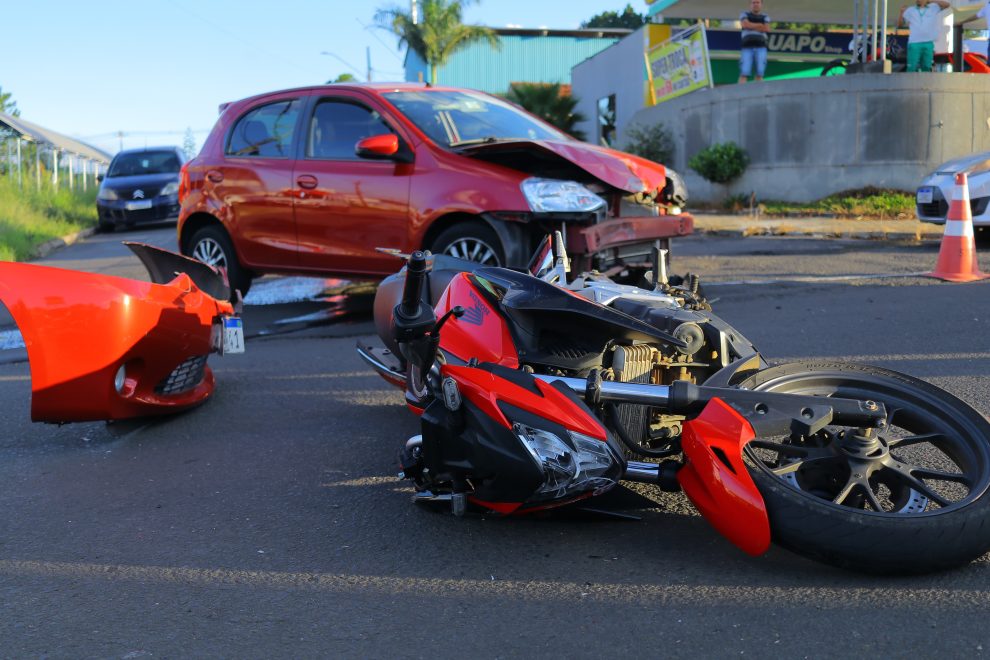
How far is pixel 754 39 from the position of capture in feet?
59.7

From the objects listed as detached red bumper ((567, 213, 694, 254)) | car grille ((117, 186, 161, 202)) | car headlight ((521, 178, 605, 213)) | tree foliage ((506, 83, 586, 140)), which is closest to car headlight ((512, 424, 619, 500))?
detached red bumper ((567, 213, 694, 254))

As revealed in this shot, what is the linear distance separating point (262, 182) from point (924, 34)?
13.2m

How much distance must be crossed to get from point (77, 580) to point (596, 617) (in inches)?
66.1

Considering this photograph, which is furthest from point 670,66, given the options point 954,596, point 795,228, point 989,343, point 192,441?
point 954,596

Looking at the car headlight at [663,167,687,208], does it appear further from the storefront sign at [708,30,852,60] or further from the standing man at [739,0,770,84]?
the storefront sign at [708,30,852,60]

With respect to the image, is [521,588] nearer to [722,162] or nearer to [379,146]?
[379,146]

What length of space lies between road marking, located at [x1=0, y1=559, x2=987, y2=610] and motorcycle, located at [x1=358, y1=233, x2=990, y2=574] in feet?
0.32

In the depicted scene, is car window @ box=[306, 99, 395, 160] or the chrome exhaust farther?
car window @ box=[306, 99, 395, 160]

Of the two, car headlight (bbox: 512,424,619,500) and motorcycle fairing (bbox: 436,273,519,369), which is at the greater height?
motorcycle fairing (bbox: 436,273,519,369)

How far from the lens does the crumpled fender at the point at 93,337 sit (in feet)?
14.0

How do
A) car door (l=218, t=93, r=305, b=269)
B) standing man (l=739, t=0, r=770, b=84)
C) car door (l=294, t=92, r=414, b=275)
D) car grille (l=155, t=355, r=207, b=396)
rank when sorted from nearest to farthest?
car grille (l=155, t=355, r=207, b=396)
car door (l=294, t=92, r=414, b=275)
car door (l=218, t=93, r=305, b=269)
standing man (l=739, t=0, r=770, b=84)

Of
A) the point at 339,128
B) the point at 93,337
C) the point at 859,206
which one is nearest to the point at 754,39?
the point at 859,206

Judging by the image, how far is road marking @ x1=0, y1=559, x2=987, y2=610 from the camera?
2.78 m

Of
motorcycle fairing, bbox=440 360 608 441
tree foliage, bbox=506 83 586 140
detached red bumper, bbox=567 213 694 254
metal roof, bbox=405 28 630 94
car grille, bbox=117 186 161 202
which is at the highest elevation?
metal roof, bbox=405 28 630 94
